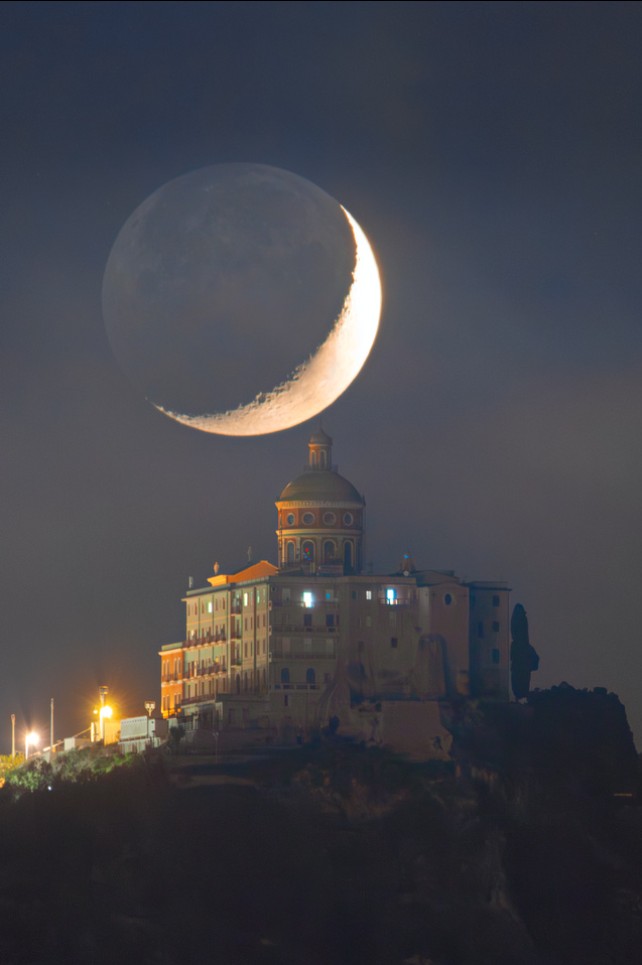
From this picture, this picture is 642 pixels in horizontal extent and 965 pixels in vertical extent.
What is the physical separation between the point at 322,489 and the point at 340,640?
10.8 metres

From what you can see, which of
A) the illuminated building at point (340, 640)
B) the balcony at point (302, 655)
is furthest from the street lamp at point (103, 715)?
the balcony at point (302, 655)

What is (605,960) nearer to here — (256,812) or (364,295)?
(256,812)

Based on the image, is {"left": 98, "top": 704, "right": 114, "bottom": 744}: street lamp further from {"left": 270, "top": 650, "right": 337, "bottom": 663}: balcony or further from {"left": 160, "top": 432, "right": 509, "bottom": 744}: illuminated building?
{"left": 270, "top": 650, "right": 337, "bottom": 663}: balcony

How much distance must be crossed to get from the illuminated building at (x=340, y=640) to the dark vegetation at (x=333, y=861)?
99.7 inches

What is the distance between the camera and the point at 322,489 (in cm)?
18112

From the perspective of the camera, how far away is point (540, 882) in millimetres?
174375

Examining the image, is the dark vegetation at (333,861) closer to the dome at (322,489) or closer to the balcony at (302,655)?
the balcony at (302,655)

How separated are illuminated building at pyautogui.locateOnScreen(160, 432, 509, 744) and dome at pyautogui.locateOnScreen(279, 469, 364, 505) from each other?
0.09 m

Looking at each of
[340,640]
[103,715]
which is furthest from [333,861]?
[103,715]

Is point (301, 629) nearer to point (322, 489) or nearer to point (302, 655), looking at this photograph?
point (302, 655)

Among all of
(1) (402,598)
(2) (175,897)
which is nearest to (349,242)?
(1) (402,598)

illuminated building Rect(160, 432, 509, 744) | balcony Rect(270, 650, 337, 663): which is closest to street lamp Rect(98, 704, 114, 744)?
illuminated building Rect(160, 432, 509, 744)

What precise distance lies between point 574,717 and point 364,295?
33.0 meters

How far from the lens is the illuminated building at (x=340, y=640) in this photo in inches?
6811
